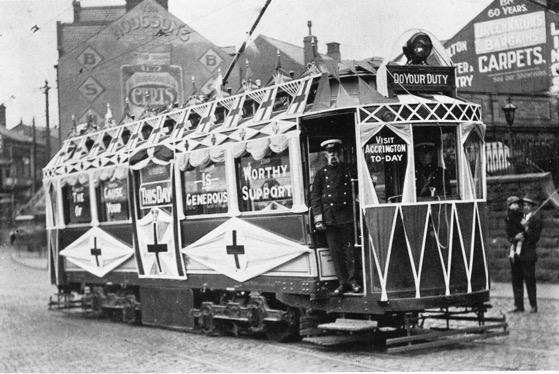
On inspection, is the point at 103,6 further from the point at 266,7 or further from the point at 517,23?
the point at 266,7

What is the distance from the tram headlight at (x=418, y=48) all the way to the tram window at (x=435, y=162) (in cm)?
84

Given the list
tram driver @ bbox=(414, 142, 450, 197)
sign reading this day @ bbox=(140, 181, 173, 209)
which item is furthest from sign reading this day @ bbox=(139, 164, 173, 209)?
tram driver @ bbox=(414, 142, 450, 197)

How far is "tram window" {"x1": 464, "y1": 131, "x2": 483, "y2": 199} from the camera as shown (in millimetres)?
9953

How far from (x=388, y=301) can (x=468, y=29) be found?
1767cm

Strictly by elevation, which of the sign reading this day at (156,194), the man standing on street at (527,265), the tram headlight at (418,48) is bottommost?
the man standing on street at (527,265)

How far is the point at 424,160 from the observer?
9.87m

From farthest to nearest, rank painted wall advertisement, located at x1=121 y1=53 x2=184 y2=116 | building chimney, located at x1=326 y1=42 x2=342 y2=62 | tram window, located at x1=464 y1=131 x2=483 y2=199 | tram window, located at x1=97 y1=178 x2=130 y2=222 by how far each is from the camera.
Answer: painted wall advertisement, located at x1=121 y1=53 x2=184 y2=116 → building chimney, located at x1=326 y1=42 x2=342 y2=62 → tram window, located at x1=97 y1=178 x2=130 y2=222 → tram window, located at x1=464 y1=131 x2=483 y2=199

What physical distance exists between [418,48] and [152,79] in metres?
15.5

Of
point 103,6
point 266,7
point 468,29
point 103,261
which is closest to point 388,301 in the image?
point 266,7

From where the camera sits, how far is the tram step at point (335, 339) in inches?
424

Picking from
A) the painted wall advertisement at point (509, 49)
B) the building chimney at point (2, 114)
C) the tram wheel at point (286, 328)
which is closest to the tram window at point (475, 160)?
the tram wheel at point (286, 328)

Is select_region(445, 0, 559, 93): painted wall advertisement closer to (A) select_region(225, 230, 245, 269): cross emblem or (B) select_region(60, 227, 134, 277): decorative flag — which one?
(B) select_region(60, 227, 134, 277): decorative flag

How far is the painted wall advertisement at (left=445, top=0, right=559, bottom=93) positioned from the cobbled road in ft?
37.1

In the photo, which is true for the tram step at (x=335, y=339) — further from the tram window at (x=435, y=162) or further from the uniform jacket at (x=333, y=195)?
the tram window at (x=435, y=162)
